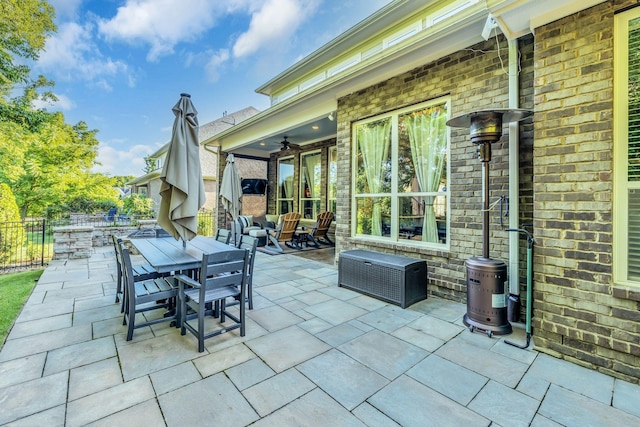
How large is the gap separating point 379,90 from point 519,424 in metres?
4.49

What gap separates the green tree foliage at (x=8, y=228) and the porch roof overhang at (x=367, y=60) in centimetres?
520

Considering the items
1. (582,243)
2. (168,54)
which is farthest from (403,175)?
(168,54)

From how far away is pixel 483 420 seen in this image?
167 cm

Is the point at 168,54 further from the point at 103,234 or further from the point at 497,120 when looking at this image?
the point at 497,120

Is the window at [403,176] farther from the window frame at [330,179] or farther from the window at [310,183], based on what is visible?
the window at [310,183]

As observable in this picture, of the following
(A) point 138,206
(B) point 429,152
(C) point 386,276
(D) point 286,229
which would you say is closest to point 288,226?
(D) point 286,229

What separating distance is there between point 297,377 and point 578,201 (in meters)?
2.64

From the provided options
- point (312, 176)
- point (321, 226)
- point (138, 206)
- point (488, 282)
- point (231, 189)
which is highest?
point (312, 176)

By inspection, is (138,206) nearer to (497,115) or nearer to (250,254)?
(250,254)

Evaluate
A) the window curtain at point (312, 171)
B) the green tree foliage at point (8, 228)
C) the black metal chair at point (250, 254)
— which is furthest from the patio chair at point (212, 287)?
the window curtain at point (312, 171)

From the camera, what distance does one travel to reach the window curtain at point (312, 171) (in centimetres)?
933

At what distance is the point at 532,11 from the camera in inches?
96.3

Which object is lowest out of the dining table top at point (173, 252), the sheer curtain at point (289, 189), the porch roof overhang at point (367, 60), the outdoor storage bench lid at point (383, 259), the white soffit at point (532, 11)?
the outdoor storage bench lid at point (383, 259)

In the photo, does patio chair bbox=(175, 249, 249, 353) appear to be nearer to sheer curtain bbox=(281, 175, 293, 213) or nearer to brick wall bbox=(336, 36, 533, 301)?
brick wall bbox=(336, 36, 533, 301)
